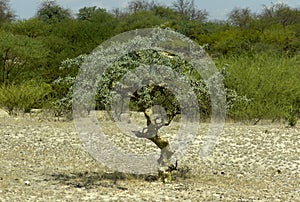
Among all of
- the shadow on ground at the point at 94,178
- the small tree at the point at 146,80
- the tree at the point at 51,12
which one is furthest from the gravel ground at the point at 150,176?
the tree at the point at 51,12

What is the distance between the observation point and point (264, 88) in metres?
17.5

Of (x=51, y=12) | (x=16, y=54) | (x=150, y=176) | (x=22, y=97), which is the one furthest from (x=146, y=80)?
(x=51, y=12)

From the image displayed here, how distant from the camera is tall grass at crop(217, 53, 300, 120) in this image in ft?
55.9

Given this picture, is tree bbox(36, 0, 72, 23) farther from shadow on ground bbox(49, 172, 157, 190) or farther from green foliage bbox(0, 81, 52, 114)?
shadow on ground bbox(49, 172, 157, 190)

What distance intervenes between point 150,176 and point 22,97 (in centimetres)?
1122

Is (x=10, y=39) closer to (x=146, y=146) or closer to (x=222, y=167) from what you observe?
(x=146, y=146)

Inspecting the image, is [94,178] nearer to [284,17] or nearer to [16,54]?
[16,54]

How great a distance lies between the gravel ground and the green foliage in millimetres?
5605

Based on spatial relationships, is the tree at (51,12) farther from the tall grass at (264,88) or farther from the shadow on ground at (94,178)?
the shadow on ground at (94,178)

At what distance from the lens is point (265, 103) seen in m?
17.4

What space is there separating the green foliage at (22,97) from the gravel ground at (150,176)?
5605mm

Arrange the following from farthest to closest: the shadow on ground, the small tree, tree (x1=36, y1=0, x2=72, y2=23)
→ 1. tree (x1=36, y1=0, x2=72, y2=23)
2. the shadow on ground
3. the small tree

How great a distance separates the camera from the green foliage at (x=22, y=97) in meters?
18.2

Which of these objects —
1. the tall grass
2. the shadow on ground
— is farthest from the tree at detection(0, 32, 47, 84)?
the shadow on ground
